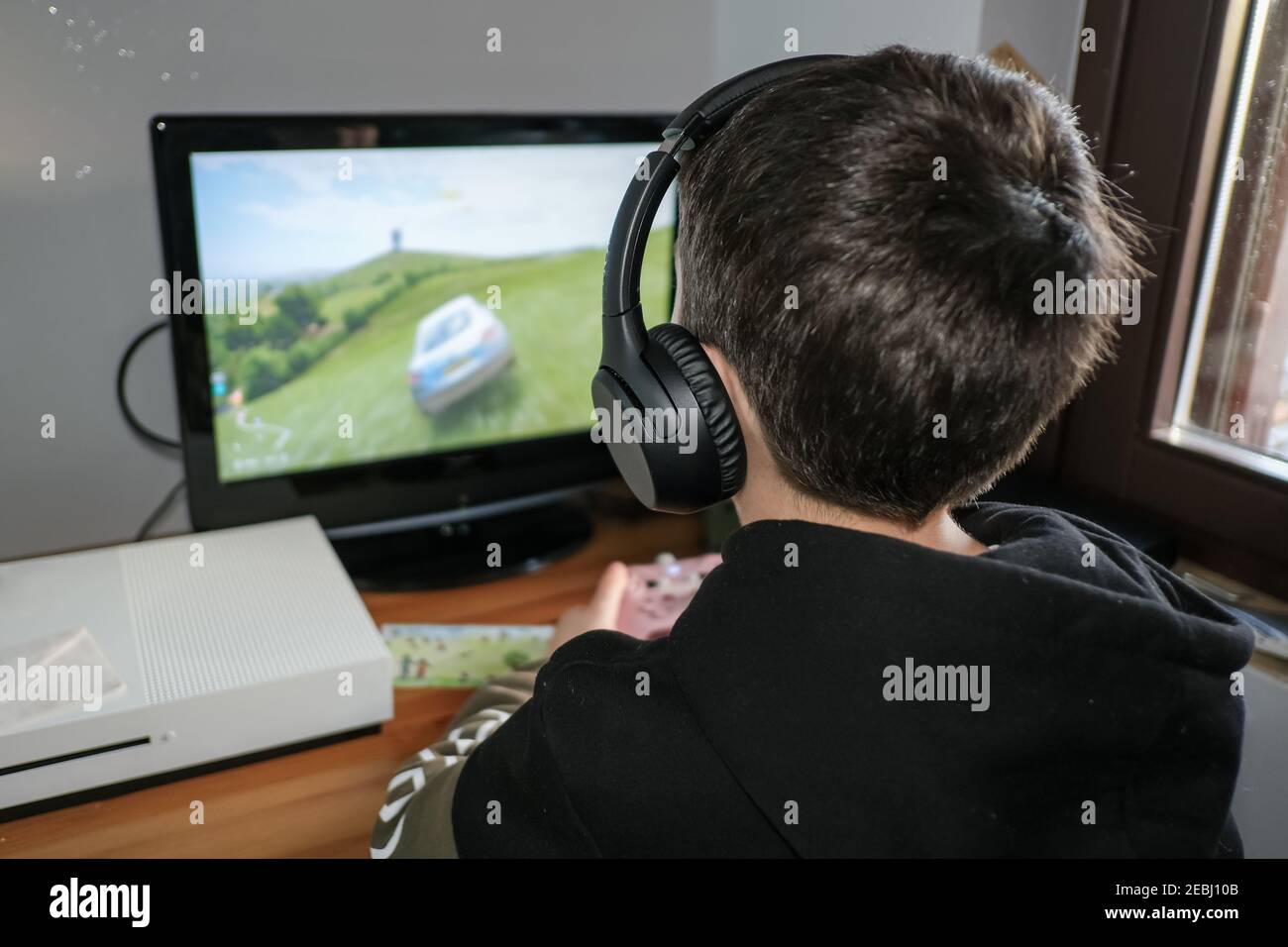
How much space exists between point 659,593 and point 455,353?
35 cm

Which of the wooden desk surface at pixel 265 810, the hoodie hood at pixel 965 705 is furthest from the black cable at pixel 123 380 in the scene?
the hoodie hood at pixel 965 705

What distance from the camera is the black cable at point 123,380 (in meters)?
1.20

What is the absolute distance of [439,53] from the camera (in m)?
1.29

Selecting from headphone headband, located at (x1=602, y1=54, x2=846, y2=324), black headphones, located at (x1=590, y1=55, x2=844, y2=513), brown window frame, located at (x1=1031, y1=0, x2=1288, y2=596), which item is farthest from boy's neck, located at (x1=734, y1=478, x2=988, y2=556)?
brown window frame, located at (x1=1031, y1=0, x2=1288, y2=596)

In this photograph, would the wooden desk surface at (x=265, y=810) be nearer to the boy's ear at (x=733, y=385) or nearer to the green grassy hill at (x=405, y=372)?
the green grassy hill at (x=405, y=372)

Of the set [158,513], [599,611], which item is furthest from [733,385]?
[158,513]

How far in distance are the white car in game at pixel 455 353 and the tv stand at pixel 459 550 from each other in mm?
171

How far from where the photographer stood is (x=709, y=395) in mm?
599

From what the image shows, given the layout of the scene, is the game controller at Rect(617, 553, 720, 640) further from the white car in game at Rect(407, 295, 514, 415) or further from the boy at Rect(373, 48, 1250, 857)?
the boy at Rect(373, 48, 1250, 857)

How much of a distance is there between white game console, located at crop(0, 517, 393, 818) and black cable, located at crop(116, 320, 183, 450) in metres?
0.21

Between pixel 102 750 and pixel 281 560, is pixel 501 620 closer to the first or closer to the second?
pixel 281 560

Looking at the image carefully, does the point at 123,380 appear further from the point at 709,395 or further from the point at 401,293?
the point at 709,395

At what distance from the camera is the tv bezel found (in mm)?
1010
